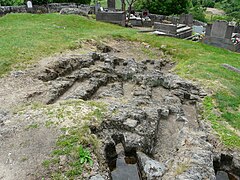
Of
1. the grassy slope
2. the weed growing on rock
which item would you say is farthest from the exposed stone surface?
the grassy slope

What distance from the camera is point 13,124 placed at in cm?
858

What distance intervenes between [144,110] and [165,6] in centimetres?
4052

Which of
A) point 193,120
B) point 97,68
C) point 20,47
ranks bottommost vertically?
point 193,120

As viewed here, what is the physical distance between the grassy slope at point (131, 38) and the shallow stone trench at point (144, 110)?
1259 mm

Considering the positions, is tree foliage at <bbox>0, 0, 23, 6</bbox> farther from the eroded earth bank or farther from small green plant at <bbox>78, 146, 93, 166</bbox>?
small green plant at <bbox>78, 146, 93, 166</bbox>

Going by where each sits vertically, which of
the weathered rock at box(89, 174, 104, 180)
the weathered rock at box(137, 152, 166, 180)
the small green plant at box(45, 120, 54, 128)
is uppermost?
the small green plant at box(45, 120, 54, 128)

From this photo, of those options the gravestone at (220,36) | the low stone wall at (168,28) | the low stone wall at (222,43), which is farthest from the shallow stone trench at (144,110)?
the low stone wall at (168,28)

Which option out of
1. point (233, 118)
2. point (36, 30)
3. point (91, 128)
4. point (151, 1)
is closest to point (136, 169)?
point (91, 128)

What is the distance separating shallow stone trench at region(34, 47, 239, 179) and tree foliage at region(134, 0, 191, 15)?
3175 cm

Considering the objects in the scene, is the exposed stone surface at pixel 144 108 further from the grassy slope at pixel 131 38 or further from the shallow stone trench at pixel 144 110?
the grassy slope at pixel 131 38

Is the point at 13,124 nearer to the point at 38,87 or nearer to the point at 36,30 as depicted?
the point at 38,87

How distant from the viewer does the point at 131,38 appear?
23906 mm

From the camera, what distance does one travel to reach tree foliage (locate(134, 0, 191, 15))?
152ft

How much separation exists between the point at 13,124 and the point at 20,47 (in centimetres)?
976
